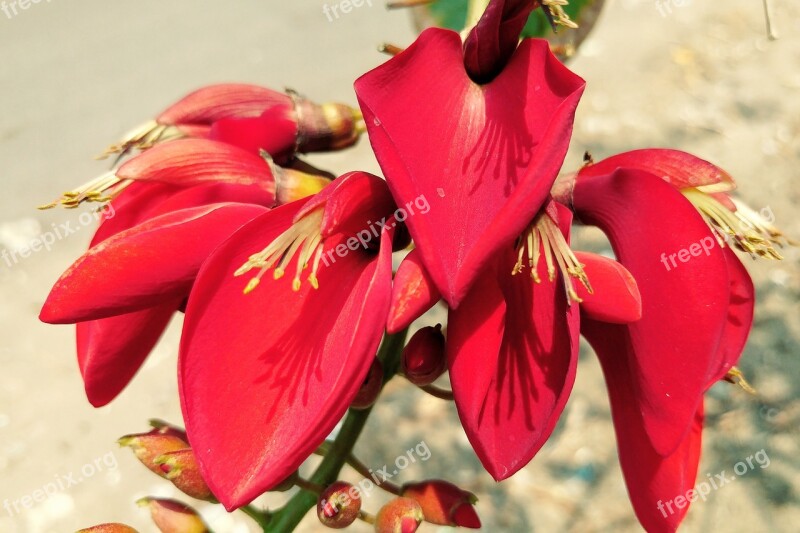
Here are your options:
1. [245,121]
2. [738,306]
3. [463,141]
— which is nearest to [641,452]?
[738,306]

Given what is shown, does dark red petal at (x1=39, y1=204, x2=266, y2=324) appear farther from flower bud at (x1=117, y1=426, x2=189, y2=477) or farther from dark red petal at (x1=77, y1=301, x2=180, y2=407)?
flower bud at (x1=117, y1=426, x2=189, y2=477)

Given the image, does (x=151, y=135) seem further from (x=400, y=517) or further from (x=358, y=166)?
(x=358, y=166)

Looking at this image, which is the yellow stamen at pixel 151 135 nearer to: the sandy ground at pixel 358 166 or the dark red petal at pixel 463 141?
the dark red petal at pixel 463 141

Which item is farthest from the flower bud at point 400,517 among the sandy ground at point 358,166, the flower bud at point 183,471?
the sandy ground at point 358,166

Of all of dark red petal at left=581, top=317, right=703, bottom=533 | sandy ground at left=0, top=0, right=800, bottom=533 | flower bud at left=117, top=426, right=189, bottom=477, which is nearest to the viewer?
dark red petal at left=581, top=317, right=703, bottom=533

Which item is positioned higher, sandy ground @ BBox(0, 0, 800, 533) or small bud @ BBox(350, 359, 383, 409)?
small bud @ BBox(350, 359, 383, 409)

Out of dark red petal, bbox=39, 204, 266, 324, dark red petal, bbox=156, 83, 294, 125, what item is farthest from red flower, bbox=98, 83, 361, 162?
dark red petal, bbox=39, 204, 266, 324
